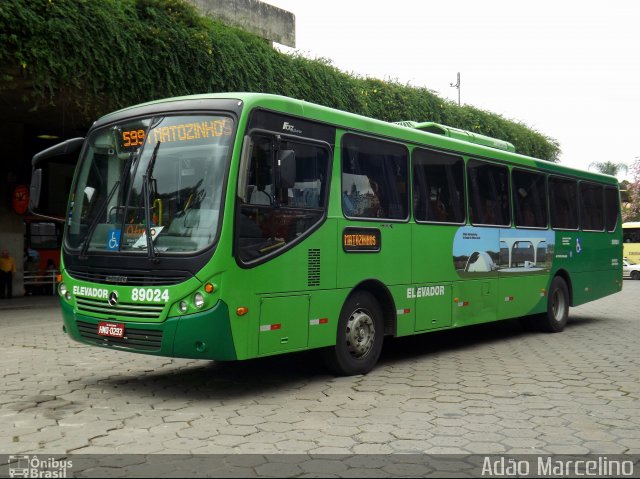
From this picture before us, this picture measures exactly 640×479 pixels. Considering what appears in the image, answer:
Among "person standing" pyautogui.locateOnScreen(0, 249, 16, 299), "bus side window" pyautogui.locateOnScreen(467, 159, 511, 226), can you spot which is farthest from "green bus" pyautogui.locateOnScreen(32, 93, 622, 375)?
"person standing" pyautogui.locateOnScreen(0, 249, 16, 299)

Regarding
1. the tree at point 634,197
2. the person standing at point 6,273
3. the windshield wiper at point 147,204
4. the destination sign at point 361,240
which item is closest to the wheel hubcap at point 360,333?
the destination sign at point 361,240

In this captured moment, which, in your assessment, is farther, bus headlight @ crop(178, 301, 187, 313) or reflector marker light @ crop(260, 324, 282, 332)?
reflector marker light @ crop(260, 324, 282, 332)

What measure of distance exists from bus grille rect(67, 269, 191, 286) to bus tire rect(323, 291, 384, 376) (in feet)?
6.73

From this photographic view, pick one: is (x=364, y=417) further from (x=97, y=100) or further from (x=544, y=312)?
(x=97, y=100)

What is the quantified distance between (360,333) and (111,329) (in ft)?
9.20

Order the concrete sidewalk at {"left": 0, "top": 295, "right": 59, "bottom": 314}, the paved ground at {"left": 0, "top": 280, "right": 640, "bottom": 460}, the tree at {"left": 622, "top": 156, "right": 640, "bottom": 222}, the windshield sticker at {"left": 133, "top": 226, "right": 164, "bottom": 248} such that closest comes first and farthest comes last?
the paved ground at {"left": 0, "top": 280, "right": 640, "bottom": 460} < the windshield sticker at {"left": 133, "top": 226, "right": 164, "bottom": 248} < the concrete sidewalk at {"left": 0, "top": 295, "right": 59, "bottom": 314} < the tree at {"left": 622, "top": 156, "right": 640, "bottom": 222}

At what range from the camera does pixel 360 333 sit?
8.17 meters

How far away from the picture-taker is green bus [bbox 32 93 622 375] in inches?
258

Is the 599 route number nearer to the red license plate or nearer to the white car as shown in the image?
the red license plate

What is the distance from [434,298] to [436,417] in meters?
3.33

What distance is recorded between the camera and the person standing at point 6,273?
66.2 ft

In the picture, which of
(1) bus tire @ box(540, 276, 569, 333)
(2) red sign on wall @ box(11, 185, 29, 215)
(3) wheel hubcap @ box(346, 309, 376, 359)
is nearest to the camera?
(3) wheel hubcap @ box(346, 309, 376, 359)

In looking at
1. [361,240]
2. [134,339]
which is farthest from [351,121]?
[134,339]

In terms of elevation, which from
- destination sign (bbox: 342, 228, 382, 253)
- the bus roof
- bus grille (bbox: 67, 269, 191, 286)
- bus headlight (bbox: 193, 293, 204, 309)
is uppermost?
the bus roof
